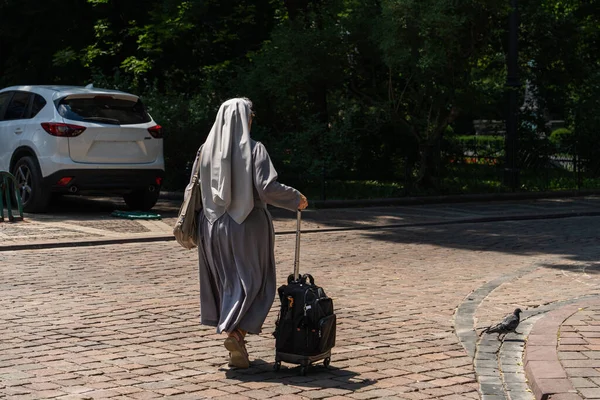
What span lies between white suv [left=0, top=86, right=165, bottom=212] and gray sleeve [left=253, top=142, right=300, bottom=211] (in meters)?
9.20

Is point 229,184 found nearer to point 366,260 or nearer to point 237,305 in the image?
point 237,305

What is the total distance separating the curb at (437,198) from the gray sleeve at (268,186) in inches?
451

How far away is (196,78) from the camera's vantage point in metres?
24.5

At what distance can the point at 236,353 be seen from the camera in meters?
6.70

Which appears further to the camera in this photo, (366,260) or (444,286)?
(366,260)

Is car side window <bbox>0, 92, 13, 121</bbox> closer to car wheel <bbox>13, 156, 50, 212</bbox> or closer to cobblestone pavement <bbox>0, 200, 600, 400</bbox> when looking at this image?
car wheel <bbox>13, 156, 50, 212</bbox>

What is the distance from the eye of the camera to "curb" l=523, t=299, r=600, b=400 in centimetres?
600

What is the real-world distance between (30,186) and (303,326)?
1020 centimetres

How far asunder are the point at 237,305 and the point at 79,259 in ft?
18.3

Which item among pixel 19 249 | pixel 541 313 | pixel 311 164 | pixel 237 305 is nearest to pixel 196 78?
pixel 311 164

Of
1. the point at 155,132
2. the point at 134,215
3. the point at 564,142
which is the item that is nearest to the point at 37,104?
the point at 155,132

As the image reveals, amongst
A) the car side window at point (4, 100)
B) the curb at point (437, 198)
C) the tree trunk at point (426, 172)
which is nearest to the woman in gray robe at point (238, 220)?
the car side window at point (4, 100)

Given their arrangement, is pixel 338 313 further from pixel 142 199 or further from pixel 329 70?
pixel 329 70

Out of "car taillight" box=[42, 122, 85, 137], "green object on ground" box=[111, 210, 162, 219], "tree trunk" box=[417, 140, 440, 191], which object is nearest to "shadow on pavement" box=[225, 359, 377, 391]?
"green object on ground" box=[111, 210, 162, 219]
